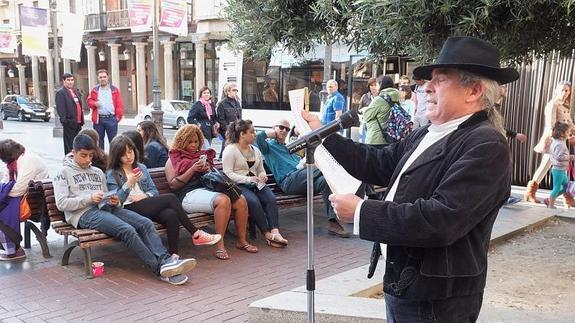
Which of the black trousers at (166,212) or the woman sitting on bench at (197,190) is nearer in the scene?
the black trousers at (166,212)

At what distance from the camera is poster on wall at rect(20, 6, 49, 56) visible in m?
18.4

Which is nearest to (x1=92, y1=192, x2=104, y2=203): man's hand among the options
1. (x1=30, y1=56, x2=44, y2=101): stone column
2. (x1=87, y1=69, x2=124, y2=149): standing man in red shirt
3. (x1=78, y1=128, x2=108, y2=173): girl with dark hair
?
(x1=78, y1=128, x2=108, y2=173): girl with dark hair

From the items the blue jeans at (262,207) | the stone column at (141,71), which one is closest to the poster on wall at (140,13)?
the blue jeans at (262,207)

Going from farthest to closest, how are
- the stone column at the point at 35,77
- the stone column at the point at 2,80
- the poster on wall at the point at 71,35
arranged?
the stone column at the point at 2,80 → the stone column at the point at 35,77 → the poster on wall at the point at 71,35

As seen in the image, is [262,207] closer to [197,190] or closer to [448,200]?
[197,190]

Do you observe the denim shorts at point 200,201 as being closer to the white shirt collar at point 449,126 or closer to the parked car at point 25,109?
the white shirt collar at point 449,126

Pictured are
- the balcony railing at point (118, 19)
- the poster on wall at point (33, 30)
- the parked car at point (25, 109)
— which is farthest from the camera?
the balcony railing at point (118, 19)

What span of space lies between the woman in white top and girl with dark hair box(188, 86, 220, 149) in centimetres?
422

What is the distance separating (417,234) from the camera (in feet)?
5.98

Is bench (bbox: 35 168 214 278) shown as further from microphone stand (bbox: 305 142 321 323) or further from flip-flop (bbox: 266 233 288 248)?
microphone stand (bbox: 305 142 321 323)

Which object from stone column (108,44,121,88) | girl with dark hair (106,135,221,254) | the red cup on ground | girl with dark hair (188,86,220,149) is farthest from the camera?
stone column (108,44,121,88)

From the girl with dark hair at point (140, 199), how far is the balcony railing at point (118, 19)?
30.2m

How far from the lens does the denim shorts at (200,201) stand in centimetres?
538

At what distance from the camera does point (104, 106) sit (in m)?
9.73
